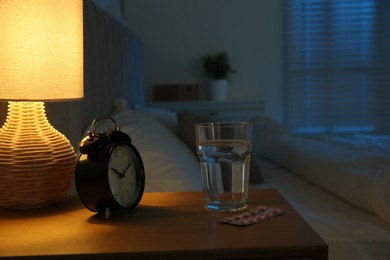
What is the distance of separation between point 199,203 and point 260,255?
0.97ft

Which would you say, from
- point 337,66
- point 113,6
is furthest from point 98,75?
point 337,66

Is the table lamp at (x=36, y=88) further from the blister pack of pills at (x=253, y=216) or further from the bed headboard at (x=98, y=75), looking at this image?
the blister pack of pills at (x=253, y=216)

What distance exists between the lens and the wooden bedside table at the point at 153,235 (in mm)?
687

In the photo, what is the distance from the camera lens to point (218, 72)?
370 cm

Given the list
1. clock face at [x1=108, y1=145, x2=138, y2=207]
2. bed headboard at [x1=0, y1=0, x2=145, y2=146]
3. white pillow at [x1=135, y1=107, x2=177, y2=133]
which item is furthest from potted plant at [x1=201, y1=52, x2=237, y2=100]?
clock face at [x1=108, y1=145, x2=138, y2=207]

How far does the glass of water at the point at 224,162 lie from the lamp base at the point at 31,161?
0.28m

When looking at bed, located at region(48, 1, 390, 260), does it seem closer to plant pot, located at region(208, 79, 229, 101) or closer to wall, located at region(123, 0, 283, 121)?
plant pot, located at region(208, 79, 229, 101)

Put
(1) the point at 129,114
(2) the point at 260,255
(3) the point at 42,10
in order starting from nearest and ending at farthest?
(2) the point at 260,255 < (3) the point at 42,10 < (1) the point at 129,114

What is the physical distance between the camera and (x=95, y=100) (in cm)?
180

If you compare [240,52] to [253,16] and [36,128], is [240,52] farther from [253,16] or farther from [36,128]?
[36,128]

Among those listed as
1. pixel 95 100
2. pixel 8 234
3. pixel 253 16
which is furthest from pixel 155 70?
pixel 8 234

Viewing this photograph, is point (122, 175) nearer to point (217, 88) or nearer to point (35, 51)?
point (35, 51)

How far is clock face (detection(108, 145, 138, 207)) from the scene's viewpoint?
2.92ft

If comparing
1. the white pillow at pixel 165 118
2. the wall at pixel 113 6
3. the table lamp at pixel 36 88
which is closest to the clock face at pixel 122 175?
the table lamp at pixel 36 88
